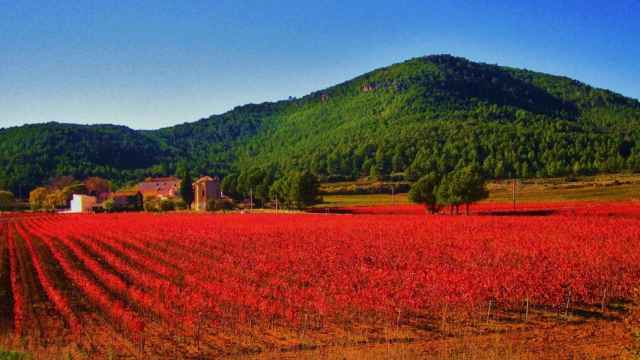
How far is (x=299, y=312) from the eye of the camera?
19.8 meters

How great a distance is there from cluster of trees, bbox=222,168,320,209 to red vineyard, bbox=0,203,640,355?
142 feet

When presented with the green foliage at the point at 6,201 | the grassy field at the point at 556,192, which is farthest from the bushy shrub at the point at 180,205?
the green foliage at the point at 6,201

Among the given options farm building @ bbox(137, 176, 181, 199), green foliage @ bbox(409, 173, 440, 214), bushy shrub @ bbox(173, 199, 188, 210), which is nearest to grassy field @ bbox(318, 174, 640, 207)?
green foliage @ bbox(409, 173, 440, 214)

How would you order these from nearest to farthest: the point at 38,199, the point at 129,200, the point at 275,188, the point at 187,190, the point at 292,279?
the point at 292,279, the point at 275,188, the point at 187,190, the point at 129,200, the point at 38,199

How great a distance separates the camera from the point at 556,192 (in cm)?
9381

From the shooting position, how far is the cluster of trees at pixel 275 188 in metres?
90.6

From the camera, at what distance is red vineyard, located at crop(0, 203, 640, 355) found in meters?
18.8

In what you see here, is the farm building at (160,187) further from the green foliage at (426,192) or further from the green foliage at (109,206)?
the green foliage at (426,192)

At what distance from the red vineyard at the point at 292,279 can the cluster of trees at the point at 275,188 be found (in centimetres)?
4340

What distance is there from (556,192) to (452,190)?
3219cm

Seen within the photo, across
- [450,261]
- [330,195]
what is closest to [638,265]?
[450,261]

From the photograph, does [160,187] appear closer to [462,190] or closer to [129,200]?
[129,200]

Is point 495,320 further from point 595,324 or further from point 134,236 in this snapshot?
point 134,236

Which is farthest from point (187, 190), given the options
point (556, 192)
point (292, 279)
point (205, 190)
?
point (292, 279)
